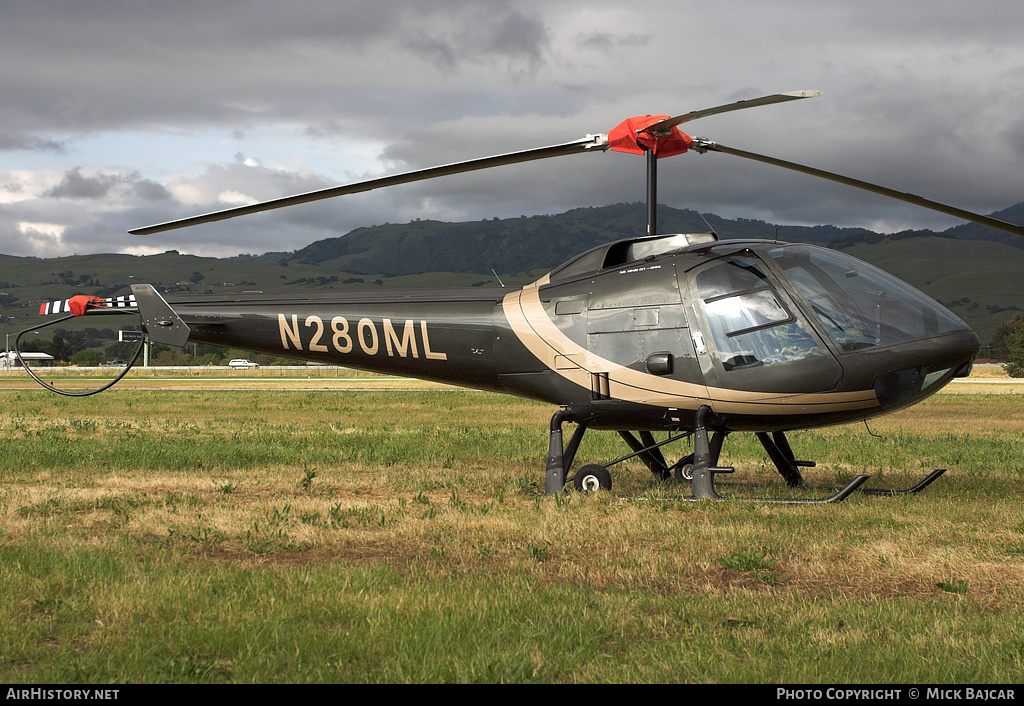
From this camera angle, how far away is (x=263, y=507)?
32.9ft

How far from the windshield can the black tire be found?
3.29 metres

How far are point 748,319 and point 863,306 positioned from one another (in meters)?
1.24

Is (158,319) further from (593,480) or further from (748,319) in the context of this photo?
(748,319)

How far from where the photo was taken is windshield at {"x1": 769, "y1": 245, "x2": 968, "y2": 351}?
934 centimetres

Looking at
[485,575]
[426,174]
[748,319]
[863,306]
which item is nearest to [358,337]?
[426,174]

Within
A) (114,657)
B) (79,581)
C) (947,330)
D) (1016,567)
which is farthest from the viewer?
(947,330)

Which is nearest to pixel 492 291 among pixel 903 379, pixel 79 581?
pixel 903 379

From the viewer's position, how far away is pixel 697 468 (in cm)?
1002

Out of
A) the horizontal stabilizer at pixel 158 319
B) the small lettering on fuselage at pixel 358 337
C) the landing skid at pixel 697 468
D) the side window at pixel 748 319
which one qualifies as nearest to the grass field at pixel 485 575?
the landing skid at pixel 697 468

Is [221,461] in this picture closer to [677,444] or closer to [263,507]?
[263,507]

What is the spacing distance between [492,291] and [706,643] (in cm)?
744

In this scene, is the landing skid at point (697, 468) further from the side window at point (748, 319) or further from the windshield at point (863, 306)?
the windshield at point (863, 306)

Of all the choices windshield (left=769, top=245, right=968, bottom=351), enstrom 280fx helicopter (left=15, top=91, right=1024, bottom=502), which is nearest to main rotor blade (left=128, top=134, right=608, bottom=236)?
enstrom 280fx helicopter (left=15, top=91, right=1024, bottom=502)

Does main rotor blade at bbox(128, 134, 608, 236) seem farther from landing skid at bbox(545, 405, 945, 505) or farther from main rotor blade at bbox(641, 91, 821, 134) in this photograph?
landing skid at bbox(545, 405, 945, 505)
